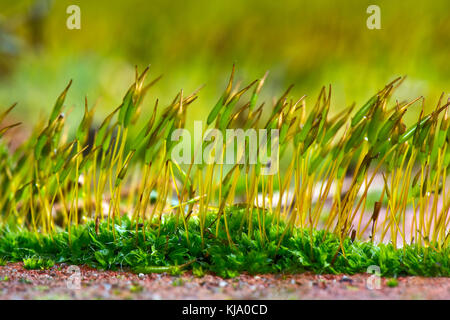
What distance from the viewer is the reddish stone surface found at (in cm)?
101

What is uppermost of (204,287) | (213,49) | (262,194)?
(213,49)

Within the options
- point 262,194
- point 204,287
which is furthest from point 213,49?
point 204,287

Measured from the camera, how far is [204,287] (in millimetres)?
1068

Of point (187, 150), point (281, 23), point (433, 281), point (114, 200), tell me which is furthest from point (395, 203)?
point (281, 23)

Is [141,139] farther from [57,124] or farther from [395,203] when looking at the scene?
[395,203]

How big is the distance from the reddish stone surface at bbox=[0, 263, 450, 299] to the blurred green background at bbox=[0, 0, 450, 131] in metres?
1.57

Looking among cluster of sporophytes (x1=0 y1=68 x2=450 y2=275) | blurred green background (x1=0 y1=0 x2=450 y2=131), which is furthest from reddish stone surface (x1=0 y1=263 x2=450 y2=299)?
blurred green background (x1=0 y1=0 x2=450 y2=131)

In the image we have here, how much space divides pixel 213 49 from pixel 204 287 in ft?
8.48

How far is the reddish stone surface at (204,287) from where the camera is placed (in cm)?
101

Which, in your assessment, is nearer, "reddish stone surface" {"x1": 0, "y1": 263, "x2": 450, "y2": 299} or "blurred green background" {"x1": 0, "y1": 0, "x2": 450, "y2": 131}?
"reddish stone surface" {"x1": 0, "y1": 263, "x2": 450, "y2": 299}

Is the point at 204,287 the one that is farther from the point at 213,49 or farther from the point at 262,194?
the point at 213,49

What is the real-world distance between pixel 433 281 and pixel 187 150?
1.40 meters

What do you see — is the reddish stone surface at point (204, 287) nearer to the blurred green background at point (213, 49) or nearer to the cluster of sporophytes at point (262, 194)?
the cluster of sporophytes at point (262, 194)

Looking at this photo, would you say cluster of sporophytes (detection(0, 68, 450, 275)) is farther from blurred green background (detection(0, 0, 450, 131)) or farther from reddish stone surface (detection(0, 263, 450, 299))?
blurred green background (detection(0, 0, 450, 131))
